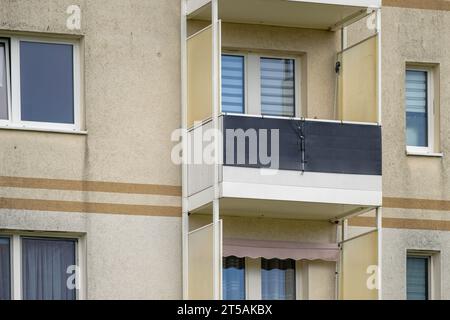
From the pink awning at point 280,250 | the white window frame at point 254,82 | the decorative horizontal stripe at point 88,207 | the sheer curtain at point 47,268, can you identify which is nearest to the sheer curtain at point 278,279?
the pink awning at point 280,250

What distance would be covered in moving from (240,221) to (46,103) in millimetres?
3371

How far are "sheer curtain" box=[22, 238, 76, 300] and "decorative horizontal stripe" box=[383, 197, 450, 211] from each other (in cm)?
491

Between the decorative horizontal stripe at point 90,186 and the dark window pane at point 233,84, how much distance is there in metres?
1.66

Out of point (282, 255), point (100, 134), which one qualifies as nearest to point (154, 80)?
point (100, 134)

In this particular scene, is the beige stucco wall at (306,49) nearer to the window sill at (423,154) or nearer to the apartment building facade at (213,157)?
the apartment building facade at (213,157)

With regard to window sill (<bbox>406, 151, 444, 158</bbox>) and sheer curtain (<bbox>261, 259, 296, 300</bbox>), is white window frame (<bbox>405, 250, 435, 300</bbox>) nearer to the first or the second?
window sill (<bbox>406, 151, 444, 158</bbox>)

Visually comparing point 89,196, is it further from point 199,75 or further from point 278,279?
point 278,279

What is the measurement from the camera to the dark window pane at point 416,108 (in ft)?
112

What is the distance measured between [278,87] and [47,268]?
4.62 metres

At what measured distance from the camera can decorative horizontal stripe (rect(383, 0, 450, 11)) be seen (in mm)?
34062

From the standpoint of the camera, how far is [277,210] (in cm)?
3250

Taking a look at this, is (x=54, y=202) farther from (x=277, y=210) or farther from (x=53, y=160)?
(x=277, y=210)

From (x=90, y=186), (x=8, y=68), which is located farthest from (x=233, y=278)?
(x=8, y=68)
